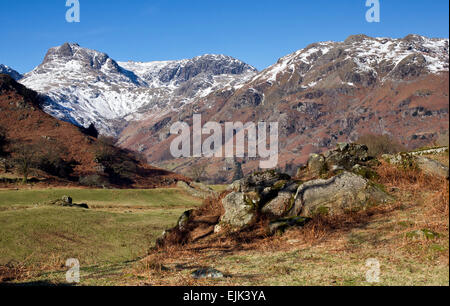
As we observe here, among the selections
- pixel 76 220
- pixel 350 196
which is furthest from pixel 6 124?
pixel 350 196

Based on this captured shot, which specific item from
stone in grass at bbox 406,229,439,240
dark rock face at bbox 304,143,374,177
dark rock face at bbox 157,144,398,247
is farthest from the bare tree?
stone in grass at bbox 406,229,439,240

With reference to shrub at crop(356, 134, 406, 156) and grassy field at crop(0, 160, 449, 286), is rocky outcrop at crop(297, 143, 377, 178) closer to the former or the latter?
grassy field at crop(0, 160, 449, 286)

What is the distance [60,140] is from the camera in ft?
242

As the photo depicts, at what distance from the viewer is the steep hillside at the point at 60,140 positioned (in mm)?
67938

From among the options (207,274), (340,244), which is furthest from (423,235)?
(207,274)

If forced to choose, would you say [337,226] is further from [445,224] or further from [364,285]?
[364,285]

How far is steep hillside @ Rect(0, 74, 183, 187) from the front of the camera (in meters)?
67.9

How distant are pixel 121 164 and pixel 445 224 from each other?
72.8 metres

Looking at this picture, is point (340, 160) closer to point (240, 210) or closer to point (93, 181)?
point (240, 210)

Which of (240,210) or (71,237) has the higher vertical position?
(240,210)

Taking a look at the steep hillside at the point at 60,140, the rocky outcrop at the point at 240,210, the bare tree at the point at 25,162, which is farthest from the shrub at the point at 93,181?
the rocky outcrop at the point at 240,210

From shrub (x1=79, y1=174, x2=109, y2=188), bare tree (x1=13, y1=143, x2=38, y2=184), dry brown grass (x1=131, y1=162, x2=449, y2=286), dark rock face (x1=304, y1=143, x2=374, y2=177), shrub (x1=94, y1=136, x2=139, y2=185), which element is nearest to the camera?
dry brown grass (x1=131, y1=162, x2=449, y2=286)

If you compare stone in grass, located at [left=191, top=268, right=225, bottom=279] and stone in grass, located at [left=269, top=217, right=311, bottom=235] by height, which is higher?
stone in grass, located at [left=269, top=217, right=311, bottom=235]

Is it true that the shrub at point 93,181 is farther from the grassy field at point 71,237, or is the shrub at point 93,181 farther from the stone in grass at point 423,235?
the stone in grass at point 423,235
